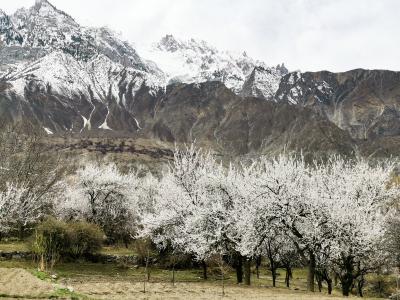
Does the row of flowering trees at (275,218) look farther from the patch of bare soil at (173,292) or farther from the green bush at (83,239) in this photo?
the green bush at (83,239)

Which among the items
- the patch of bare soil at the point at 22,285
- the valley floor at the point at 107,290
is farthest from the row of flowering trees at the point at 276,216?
the patch of bare soil at the point at 22,285

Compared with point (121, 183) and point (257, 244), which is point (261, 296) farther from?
point (121, 183)

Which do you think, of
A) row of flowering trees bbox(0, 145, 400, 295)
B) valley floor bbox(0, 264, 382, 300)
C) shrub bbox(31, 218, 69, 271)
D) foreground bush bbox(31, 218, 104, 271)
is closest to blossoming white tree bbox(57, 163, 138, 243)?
row of flowering trees bbox(0, 145, 400, 295)

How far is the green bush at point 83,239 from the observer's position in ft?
157

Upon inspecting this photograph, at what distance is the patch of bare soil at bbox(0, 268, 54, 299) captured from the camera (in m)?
25.4

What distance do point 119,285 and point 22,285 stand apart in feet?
25.8

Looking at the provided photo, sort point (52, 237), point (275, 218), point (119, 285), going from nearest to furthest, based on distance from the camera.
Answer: point (119, 285) → point (275, 218) → point (52, 237)

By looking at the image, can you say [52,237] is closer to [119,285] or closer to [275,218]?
[119,285]

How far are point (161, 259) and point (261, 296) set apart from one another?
75.0 feet

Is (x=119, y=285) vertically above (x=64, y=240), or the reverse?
(x=64, y=240)

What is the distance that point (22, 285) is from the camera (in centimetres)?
2750

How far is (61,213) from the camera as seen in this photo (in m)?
68.5

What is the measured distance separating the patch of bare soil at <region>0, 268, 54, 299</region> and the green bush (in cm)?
1592

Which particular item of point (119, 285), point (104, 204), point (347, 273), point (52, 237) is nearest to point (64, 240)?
point (52, 237)
